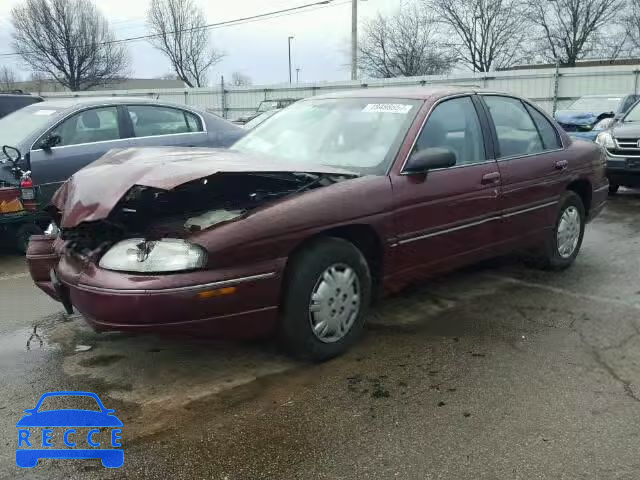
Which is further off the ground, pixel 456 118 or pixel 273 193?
pixel 456 118

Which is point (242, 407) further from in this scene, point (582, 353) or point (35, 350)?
point (582, 353)

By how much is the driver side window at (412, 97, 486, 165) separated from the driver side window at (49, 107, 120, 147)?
4086mm

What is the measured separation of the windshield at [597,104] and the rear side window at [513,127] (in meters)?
10.3

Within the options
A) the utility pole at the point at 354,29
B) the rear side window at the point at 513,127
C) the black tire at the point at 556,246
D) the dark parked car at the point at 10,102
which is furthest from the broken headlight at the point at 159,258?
the utility pole at the point at 354,29

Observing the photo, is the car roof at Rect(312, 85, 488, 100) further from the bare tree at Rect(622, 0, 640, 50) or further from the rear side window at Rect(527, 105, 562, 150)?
the bare tree at Rect(622, 0, 640, 50)

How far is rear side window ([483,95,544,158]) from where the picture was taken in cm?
479

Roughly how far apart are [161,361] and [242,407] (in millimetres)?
784

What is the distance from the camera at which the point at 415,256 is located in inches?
159

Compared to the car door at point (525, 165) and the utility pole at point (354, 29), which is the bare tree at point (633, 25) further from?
the car door at point (525, 165)

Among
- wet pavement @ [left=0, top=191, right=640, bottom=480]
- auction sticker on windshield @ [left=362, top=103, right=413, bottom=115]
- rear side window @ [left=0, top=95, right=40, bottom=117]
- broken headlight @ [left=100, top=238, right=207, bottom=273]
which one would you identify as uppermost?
rear side window @ [left=0, top=95, right=40, bottom=117]

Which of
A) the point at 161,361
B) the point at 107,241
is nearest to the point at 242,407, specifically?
the point at 161,361

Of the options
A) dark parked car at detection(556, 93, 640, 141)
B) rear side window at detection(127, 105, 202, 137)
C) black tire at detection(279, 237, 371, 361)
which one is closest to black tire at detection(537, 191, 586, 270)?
black tire at detection(279, 237, 371, 361)

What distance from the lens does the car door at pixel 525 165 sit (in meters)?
4.73

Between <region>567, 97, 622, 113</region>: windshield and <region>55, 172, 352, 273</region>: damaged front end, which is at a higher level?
<region>567, 97, 622, 113</region>: windshield
